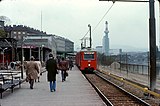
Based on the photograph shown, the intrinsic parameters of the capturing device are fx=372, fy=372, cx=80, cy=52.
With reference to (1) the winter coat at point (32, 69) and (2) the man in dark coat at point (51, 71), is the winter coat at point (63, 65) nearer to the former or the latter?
(1) the winter coat at point (32, 69)

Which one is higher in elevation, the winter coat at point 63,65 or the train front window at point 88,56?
the train front window at point 88,56

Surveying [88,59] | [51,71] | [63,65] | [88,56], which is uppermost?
[88,56]

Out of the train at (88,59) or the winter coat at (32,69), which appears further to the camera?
the train at (88,59)

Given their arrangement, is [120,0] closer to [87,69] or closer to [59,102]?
[59,102]

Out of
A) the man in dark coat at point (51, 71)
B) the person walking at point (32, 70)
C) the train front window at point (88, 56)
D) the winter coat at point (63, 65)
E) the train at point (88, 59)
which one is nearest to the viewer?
the man in dark coat at point (51, 71)

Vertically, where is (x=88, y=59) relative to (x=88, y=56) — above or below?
below

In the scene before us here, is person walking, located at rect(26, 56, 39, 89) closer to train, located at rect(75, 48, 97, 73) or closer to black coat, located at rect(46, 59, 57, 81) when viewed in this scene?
black coat, located at rect(46, 59, 57, 81)

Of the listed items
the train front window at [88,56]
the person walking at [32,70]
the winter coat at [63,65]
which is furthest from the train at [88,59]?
the person walking at [32,70]

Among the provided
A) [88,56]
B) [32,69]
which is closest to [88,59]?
Result: [88,56]

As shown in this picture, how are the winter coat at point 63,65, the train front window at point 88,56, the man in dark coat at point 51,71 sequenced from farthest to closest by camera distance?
1. the train front window at point 88,56
2. the winter coat at point 63,65
3. the man in dark coat at point 51,71

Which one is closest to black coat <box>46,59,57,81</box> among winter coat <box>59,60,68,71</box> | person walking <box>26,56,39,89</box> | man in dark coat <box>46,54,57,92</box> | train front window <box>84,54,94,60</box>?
man in dark coat <box>46,54,57,92</box>

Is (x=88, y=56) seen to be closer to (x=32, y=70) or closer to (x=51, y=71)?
(x=32, y=70)

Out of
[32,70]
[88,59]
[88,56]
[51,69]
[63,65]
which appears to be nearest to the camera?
[51,69]

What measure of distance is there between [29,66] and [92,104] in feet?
22.7
